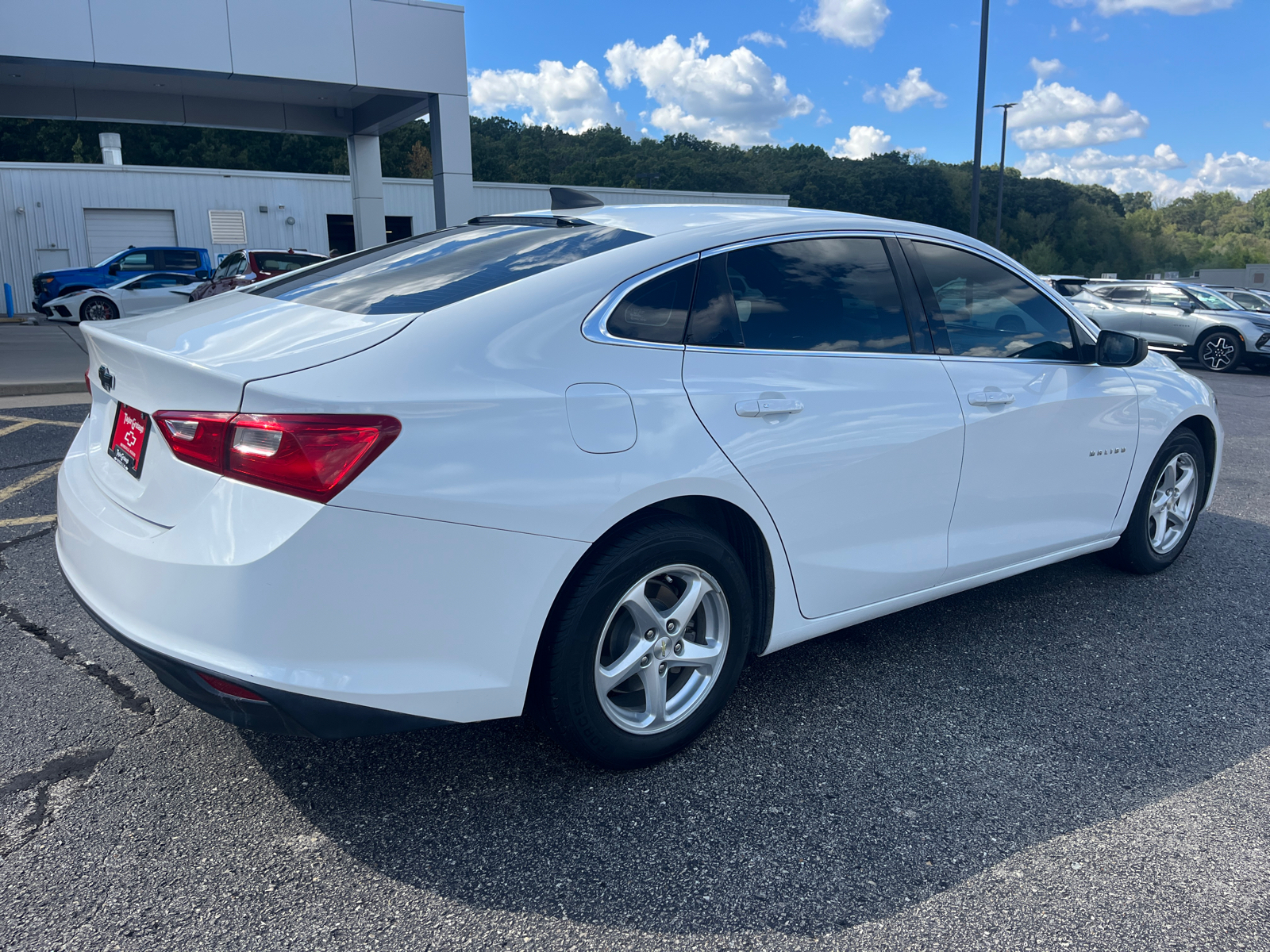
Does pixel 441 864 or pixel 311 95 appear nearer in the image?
pixel 441 864

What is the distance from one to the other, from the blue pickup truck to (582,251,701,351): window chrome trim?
2174 centimetres

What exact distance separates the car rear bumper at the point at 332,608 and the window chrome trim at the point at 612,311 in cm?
57

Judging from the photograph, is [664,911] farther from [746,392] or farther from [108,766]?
[108,766]

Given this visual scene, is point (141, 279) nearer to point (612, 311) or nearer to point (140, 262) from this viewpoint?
point (140, 262)

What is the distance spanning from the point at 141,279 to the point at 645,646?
21.9 metres

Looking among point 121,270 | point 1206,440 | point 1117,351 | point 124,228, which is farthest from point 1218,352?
point 124,228

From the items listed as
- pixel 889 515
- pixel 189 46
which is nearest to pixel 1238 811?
pixel 889 515

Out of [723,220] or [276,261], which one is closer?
[723,220]

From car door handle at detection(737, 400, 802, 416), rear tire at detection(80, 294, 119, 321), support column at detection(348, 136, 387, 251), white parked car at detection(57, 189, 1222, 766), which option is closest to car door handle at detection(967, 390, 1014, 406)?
white parked car at detection(57, 189, 1222, 766)

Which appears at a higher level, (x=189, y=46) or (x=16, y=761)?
(x=189, y=46)

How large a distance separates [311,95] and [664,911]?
58.7 feet

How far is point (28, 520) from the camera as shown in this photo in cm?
510

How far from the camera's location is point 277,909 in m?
2.08

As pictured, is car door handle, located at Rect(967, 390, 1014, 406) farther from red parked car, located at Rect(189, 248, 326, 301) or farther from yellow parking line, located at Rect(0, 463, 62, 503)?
red parked car, located at Rect(189, 248, 326, 301)
